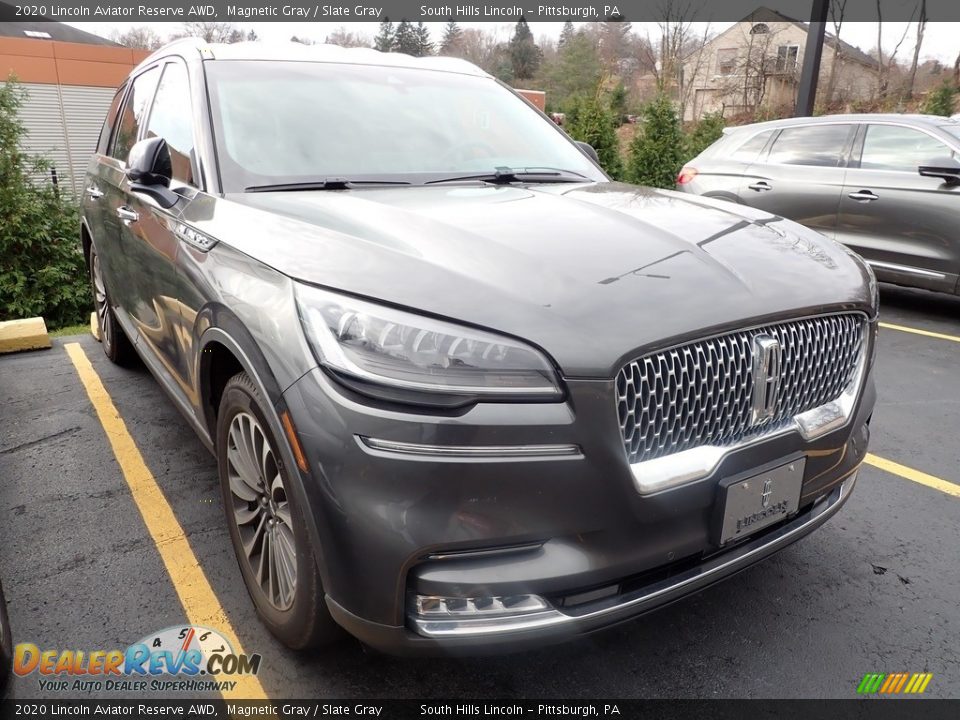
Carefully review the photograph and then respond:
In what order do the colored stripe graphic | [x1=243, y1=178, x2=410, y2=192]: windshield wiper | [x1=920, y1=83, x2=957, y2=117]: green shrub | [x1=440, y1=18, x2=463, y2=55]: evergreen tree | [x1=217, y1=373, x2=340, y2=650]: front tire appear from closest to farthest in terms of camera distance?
1. [x1=217, y1=373, x2=340, y2=650]: front tire
2. the colored stripe graphic
3. [x1=243, y1=178, x2=410, y2=192]: windshield wiper
4. [x1=920, y1=83, x2=957, y2=117]: green shrub
5. [x1=440, y1=18, x2=463, y2=55]: evergreen tree

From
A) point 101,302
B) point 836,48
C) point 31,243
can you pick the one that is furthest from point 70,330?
point 836,48

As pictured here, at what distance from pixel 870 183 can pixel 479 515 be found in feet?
20.9

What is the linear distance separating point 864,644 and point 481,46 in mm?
51087

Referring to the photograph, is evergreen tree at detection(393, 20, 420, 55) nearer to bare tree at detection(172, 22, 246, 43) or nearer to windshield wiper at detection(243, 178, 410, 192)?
bare tree at detection(172, 22, 246, 43)

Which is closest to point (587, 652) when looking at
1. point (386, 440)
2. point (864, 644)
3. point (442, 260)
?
point (864, 644)

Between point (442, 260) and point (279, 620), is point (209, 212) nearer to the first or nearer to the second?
point (442, 260)

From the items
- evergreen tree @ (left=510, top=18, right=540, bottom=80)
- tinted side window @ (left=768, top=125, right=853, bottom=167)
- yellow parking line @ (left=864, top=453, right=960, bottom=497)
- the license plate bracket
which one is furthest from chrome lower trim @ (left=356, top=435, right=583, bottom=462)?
evergreen tree @ (left=510, top=18, right=540, bottom=80)

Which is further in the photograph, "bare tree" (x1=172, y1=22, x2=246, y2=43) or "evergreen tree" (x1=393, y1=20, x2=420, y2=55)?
"evergreen tree" (x1=393, y1=20, x2=420, y2=55)

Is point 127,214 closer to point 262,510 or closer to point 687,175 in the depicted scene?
point 262,510

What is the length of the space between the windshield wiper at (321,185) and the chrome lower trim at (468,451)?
4.17 feet

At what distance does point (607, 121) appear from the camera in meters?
14.4

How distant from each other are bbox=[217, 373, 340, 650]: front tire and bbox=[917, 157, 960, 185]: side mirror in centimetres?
615

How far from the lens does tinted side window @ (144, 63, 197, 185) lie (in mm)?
2705

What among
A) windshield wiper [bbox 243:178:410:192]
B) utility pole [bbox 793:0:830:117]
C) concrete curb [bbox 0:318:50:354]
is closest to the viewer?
windshield wiper [bbox 243:178:410:192]
